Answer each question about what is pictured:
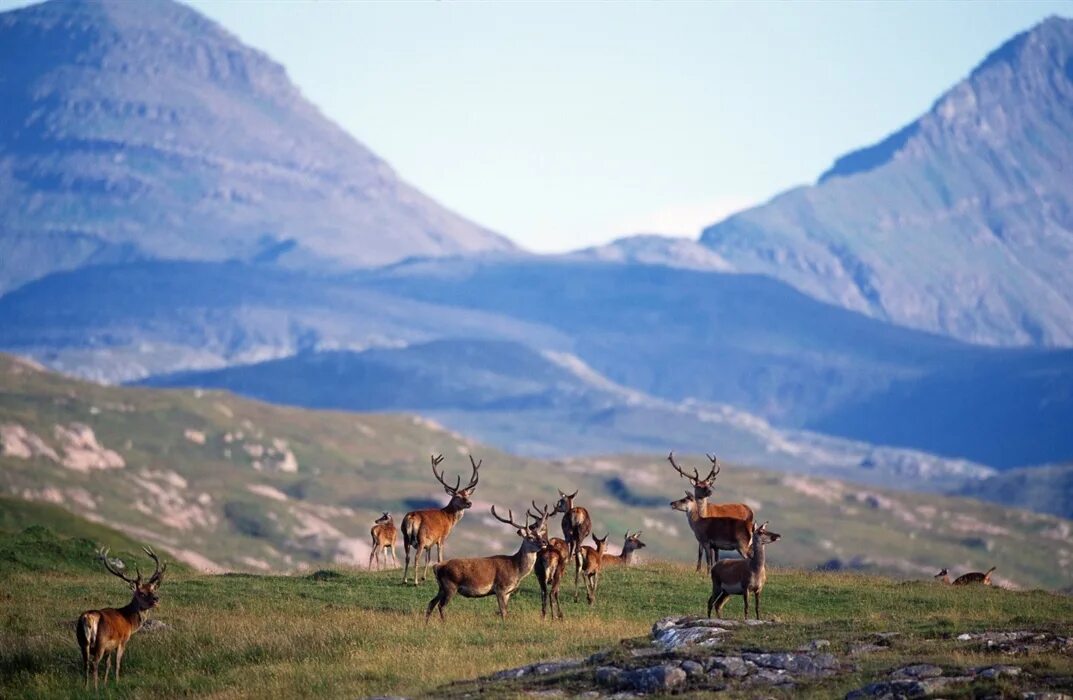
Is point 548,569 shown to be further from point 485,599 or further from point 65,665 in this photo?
point 65,665

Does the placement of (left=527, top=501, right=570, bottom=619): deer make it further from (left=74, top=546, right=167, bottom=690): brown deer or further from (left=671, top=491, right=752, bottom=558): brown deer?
(left=74, top=546, right=167, bottom=690): brown deer

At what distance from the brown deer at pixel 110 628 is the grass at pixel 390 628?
2.03ft

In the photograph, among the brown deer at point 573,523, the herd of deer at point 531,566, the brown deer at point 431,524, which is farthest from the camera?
the brown deer at point 431,524

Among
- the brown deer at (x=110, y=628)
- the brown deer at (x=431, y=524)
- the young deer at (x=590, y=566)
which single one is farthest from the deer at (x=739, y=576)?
the brown deer at (x=110, y=628)

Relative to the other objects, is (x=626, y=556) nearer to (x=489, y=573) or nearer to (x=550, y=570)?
(x=550, y=570)

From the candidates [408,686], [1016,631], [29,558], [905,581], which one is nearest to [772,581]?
[905,581]

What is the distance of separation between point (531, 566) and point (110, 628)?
30.9 feet

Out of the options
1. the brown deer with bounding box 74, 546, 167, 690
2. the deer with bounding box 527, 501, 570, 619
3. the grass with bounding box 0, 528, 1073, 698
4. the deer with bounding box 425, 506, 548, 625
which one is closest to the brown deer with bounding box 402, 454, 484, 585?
the grass with bounding box 0, 528, 1073, 698

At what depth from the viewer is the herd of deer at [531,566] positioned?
36781mm

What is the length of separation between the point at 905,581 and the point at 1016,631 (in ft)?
52.4

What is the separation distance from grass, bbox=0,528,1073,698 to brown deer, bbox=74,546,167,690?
0.62 metres

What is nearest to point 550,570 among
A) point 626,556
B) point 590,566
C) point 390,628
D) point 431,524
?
point 590,566

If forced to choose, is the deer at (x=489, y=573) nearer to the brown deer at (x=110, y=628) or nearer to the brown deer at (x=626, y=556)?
the brown deer at (x=110, y=628)

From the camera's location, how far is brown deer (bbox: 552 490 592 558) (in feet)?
148
